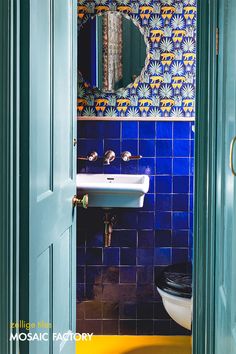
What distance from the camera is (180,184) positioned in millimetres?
3203

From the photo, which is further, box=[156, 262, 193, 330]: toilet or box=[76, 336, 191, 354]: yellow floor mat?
box=[76, 336, 191, 354]: yellow floor mat

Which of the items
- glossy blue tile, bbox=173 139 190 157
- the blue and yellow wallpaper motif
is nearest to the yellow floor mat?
glossy blue tile, bbox=173 139 190 157

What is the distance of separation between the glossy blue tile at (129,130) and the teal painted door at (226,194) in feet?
4.94

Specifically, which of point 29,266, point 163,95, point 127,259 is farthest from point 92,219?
point 29,266

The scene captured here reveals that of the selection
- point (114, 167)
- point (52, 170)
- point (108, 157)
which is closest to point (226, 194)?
point (52, 170)

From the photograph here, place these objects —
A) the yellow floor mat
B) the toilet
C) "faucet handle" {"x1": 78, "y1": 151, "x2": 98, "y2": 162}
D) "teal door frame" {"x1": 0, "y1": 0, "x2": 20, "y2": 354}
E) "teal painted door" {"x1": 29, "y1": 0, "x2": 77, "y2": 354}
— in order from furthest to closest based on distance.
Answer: "faucet handle" {"x1": 78, "y1": 151, "x2": 98, "y2": 162}, the yellow floor mat, the toilet, "teal painted door" {"x1": 29, "y1": 0, "x2": 77, "y2": 354}, "teal door frame" {"x1": 0, "y1": 0, "x2": 20, "y2": 354}

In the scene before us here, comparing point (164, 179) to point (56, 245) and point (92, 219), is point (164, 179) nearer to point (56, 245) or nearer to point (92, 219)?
point (92, 219)

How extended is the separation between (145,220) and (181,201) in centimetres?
25

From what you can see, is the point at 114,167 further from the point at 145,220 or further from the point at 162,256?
the point at 162,256

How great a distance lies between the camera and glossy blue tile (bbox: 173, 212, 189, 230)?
3213 mm

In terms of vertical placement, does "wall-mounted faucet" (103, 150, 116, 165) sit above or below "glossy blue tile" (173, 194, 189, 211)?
above

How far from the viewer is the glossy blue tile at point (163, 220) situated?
322 centimetres

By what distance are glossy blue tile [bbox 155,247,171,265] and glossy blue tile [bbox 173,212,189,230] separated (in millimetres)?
158

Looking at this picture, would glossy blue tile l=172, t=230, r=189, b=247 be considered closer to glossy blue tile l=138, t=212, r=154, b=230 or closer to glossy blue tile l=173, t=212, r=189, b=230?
glossy blue tile l=173, t=212, r=189, b=230
